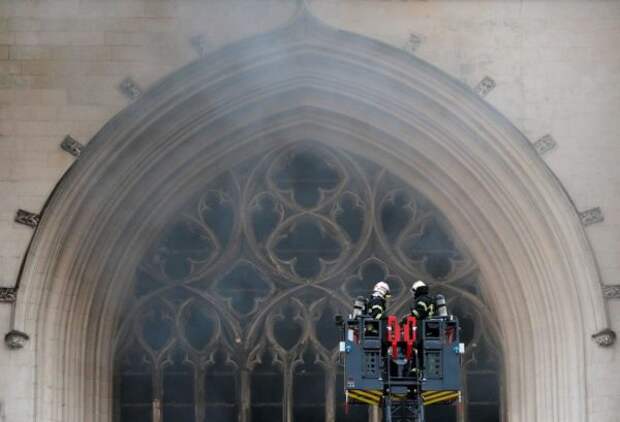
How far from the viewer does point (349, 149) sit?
2445 centimetres

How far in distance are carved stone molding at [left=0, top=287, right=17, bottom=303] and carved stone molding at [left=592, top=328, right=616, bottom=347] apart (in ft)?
19.4

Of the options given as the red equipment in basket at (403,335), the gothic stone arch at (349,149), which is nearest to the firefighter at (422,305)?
the red equipment in basket at (403,335)

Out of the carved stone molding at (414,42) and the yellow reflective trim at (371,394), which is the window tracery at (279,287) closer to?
the carved stone molding at (414,42)

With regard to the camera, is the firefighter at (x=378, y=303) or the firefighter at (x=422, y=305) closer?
the firefighter at (x=378, y=303)

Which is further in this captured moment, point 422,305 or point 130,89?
point 130,89

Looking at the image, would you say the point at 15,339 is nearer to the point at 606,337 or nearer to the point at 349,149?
the point at 349,149

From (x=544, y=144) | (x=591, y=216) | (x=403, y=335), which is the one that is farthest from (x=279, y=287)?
(x=403, y=335)

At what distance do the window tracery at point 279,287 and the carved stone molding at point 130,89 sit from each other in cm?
151

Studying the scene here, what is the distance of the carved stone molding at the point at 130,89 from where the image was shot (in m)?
23.5

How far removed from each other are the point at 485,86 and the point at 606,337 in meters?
2.91

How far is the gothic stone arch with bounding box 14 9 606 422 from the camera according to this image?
2319 centimetres

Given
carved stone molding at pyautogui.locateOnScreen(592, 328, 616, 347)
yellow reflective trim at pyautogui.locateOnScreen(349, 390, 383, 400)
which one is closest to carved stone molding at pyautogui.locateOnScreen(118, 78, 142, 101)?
carved stone molding at pyautogui.locateOnScreen(592, 328, 616, 347)

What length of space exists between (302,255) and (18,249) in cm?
320

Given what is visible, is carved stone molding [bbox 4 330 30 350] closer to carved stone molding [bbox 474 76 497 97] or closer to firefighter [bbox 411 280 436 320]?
carved stone molding [bbox 474 76 497 97]
